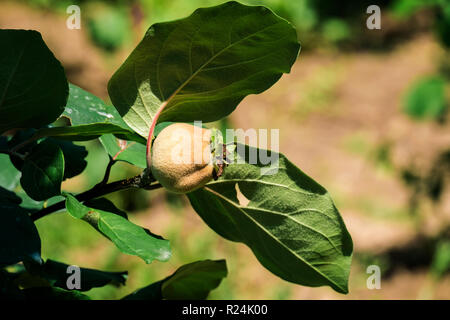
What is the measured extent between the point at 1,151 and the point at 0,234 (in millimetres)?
95

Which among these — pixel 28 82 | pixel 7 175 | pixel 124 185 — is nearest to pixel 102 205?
pixel 124 185

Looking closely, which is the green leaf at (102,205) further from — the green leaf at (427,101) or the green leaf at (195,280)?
the green leaf at (427,101)

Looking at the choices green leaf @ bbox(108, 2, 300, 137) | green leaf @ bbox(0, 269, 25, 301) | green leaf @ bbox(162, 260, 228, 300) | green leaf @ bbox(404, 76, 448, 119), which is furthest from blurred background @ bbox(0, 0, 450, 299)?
green leaf @ bbox(0, 269, 25, 301)

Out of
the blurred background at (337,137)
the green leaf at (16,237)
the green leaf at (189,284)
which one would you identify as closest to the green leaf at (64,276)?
the green leaf at (189,284)

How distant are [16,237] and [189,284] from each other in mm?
272

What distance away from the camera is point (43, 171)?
0.53 metres

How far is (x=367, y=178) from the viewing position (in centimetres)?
335

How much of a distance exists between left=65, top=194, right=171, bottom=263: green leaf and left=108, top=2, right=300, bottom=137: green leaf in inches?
3.5

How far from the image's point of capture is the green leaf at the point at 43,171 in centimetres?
52

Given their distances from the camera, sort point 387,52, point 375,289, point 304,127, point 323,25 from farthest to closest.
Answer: point 323,25 < point 387,52 < point 304,127 < point 375,289
